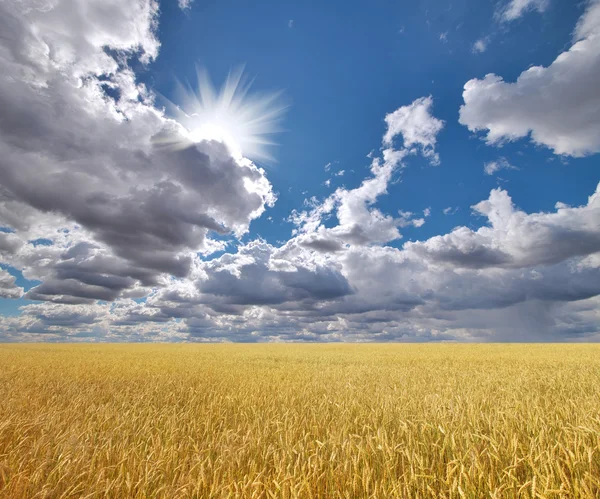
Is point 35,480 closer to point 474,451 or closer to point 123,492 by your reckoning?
point 123,492

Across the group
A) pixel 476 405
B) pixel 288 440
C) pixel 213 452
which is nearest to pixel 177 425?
pixel 213 452

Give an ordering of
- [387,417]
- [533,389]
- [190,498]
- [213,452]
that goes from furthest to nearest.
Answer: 1. [533,389]
2. [387,417]
3. [213,452]
4. [190,498]

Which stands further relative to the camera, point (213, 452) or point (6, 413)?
point (6, 413)

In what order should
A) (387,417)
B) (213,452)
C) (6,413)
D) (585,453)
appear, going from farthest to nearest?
1. (6,413)
2. (387,417)
3. (213,452)
4. (585,453)

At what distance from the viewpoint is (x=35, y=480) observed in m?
3.89

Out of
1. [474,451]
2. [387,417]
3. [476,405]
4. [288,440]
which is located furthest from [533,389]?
[288,440]

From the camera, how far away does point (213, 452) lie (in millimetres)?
5340

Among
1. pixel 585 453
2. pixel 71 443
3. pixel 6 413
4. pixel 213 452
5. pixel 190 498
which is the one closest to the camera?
pixel 190 498

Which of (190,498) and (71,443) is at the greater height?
(71,443)

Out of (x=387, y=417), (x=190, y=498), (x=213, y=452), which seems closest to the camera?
(x=190, y=498)

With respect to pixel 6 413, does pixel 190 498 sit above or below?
below

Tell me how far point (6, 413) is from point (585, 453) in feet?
34.4

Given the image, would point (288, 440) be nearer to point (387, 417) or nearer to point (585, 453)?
point (387, 417)

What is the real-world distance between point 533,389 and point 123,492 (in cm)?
1127
